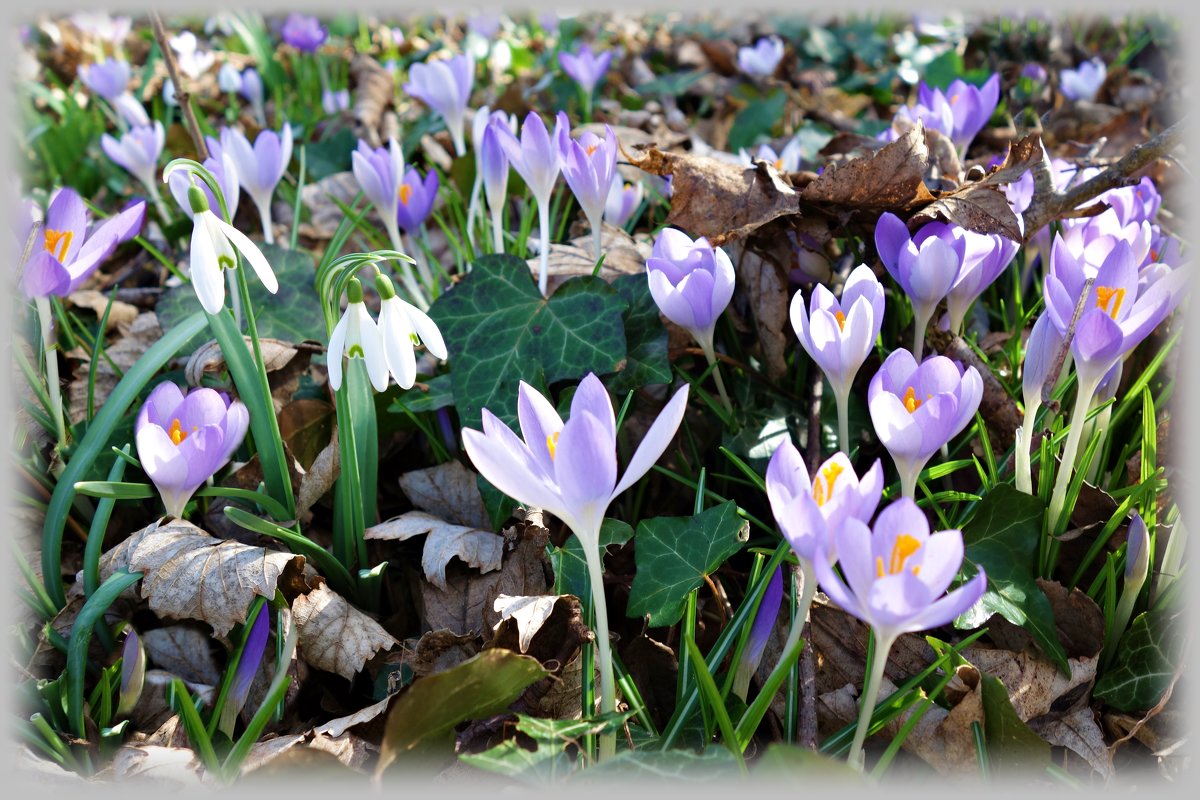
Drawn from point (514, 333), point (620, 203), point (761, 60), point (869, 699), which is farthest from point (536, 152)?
point (761, 60)

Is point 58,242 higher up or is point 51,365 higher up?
point 58,242

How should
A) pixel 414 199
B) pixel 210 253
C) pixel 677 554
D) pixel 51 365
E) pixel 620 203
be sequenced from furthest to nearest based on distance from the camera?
pixel 620 203
pixel 414 199
pixel 51 365
pixel 677 554
pixel 210 253

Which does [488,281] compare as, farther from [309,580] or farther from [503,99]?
[503,99]

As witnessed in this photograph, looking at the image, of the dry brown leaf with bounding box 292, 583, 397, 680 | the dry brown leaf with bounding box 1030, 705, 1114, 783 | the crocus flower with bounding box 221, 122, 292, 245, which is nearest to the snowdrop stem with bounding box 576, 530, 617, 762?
the dry brown leaf with bounding box 292, 583, 397, 680

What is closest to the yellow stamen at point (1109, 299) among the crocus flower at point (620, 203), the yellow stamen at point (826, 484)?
the yellow stamen at point (826, 484)

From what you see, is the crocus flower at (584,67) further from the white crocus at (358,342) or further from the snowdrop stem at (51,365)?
the white crocus at (358,342)

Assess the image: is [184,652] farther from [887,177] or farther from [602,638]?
[887,177]

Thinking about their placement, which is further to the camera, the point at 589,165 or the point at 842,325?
the point at 589,165

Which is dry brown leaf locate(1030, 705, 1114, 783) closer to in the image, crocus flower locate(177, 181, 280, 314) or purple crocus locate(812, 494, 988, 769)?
purple crocus locate(812, 494, 988, 769)
